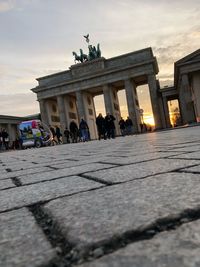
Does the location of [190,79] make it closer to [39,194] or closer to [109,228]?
[39,194]

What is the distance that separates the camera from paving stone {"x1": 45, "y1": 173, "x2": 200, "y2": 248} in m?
1.11

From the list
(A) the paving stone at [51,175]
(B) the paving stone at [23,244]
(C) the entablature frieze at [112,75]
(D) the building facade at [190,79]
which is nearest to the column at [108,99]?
(C) the entablature frieze at [112,75]

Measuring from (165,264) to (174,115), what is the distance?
11351 cm

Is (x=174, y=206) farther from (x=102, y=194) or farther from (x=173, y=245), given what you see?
(x=102, y=194)

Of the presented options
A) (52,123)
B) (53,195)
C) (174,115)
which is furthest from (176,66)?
(174,115)

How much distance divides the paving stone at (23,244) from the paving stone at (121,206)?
94 mm

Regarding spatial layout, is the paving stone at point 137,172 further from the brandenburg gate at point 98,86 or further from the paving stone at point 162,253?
the brandenburg gate at point 98,86

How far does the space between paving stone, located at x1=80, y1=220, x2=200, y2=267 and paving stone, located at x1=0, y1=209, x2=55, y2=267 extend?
153 mm

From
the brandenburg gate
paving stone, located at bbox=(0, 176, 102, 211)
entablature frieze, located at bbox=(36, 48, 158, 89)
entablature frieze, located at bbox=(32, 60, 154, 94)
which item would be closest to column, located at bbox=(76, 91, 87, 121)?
the brandenburg gate

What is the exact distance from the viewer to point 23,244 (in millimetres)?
1080

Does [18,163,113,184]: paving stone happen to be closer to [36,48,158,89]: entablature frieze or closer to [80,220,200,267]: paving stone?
[80,220,200,267]: paving stone

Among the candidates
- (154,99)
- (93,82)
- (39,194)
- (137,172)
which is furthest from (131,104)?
(39,194)

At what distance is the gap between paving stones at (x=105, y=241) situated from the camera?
93 centimetres

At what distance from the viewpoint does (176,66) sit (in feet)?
134
